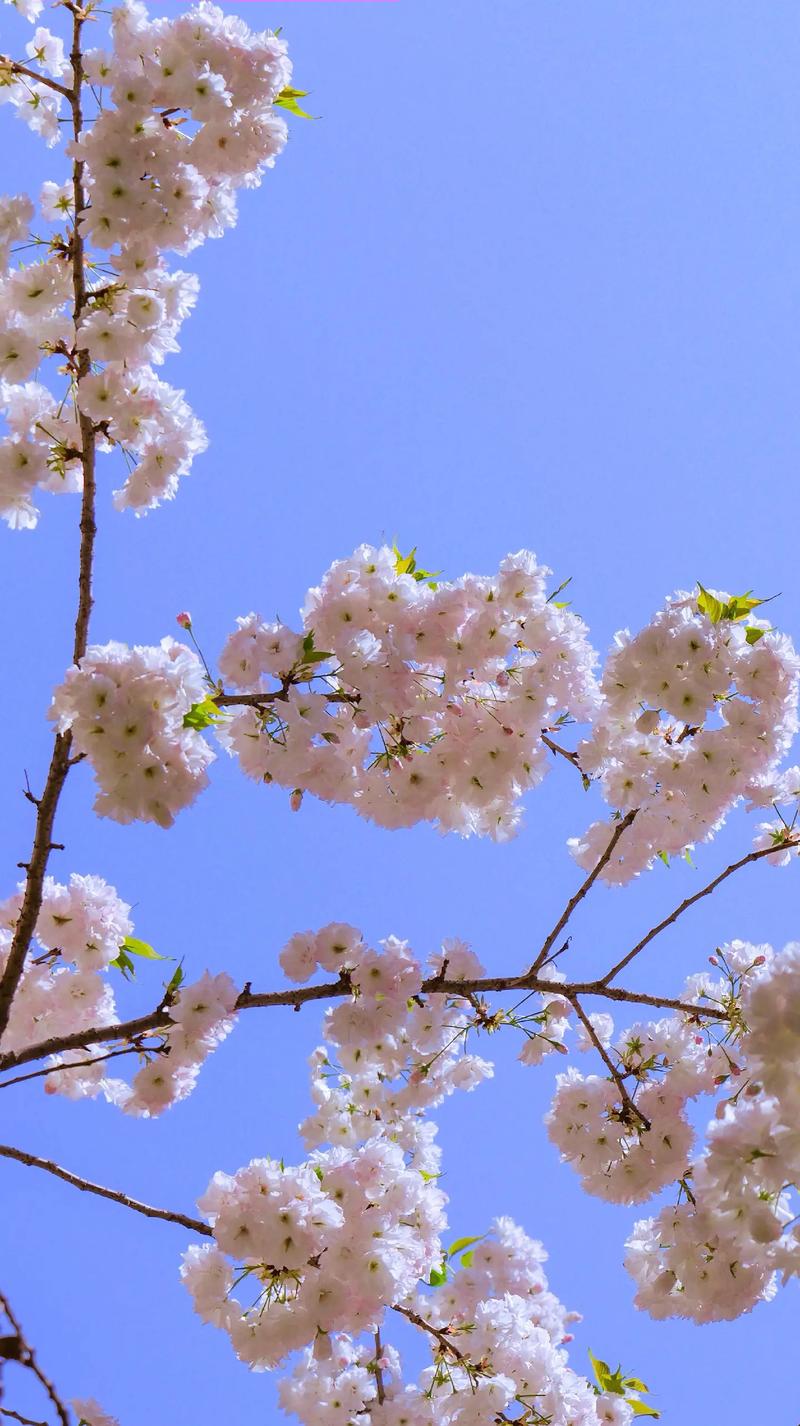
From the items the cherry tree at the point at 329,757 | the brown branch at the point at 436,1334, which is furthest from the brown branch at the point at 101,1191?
the brown branch at the point at 436,1334

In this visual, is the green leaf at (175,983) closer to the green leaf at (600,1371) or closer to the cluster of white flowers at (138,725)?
the cluster of white flowers at (138,725)

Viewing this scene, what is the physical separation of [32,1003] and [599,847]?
2.26 m

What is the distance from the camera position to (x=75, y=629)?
3.19m

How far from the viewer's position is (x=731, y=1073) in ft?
12.5

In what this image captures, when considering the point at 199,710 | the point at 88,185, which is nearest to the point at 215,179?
the point at 88,185

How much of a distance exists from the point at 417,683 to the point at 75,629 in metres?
1.15

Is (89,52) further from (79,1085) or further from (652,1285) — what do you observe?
(652,1285)

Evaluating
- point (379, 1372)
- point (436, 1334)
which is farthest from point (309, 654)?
point (379, 1372)

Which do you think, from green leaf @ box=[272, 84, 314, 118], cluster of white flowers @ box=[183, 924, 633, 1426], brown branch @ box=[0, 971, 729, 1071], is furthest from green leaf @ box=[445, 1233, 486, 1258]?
green leaf @ box=[272, 84, 314, 118]

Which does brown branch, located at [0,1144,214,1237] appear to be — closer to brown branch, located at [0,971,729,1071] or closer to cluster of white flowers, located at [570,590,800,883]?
brown branch, located at [0,971,729,1071]

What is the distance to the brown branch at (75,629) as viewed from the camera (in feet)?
10.2

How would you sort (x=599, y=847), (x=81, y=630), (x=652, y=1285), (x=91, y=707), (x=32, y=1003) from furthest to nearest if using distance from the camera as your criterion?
(x=599, y=847)
(x=32, y=1003)
(x=652, y=1285)
(x=81, y=630)
(x=91, y=707)

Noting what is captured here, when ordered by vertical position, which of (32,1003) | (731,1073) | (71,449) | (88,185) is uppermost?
(88,185)

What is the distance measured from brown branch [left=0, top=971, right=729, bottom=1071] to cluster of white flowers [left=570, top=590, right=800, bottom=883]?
678 mm
